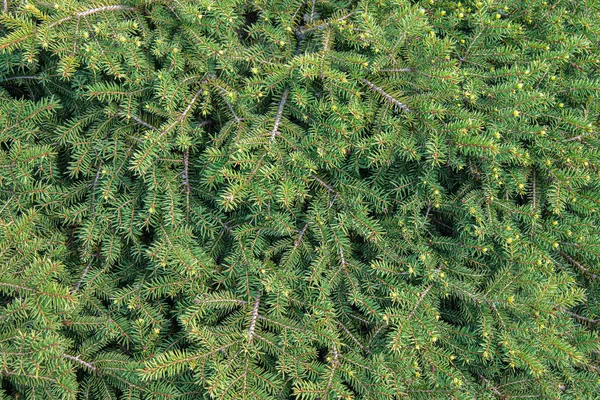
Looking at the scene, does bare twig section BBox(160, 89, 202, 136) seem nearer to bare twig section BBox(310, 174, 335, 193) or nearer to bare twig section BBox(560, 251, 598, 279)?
bare twig section BBox(310, 174, 335, 193)

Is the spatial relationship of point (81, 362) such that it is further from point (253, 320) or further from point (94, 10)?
point (94, 10)

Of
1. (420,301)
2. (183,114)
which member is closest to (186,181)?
(183,114)

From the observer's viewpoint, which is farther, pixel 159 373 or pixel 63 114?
pixel 63 114

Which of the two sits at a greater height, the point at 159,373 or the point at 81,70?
the point at 81,70

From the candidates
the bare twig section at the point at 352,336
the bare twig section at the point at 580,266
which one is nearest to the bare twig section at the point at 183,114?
the bare twig section at the point at 352,336

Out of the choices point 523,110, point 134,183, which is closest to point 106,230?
point 134,183

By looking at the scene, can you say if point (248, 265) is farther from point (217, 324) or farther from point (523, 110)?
point (523, 110)

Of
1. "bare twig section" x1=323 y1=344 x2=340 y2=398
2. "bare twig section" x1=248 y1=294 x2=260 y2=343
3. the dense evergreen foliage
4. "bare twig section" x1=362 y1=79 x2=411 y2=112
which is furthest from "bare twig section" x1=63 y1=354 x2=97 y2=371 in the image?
"bare twig section" x1=362 y1=79 x2=411 y2=112

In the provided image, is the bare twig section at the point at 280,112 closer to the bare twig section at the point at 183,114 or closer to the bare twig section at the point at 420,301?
the bare twig section at the point at 183,114
